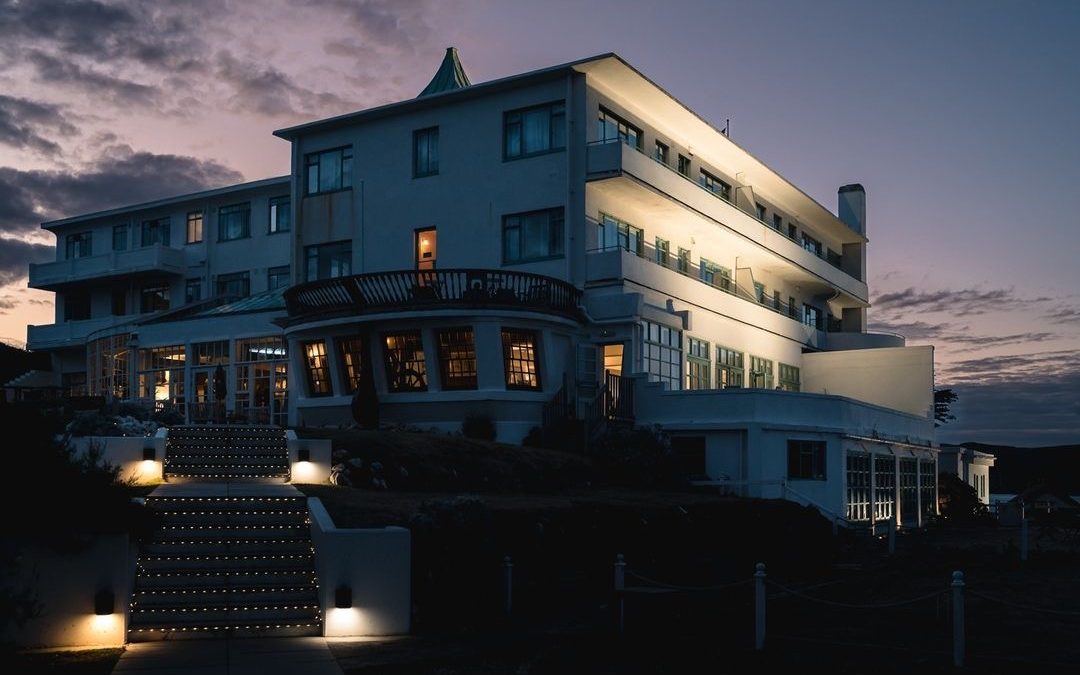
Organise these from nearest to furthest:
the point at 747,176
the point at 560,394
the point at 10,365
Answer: the point at 560,394
the point at 747,176
the point at 10,365

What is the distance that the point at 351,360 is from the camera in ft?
117

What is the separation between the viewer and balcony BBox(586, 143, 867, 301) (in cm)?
3694

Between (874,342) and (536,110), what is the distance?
29.5 metres

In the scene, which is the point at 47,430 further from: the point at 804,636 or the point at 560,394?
the point at 560,394

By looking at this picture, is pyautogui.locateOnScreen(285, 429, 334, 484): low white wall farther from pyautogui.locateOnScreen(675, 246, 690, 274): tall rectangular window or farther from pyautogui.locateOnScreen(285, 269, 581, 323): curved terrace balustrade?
pyautogui.locateOnScreen(675, 246, 690, 274): tall rectangular window

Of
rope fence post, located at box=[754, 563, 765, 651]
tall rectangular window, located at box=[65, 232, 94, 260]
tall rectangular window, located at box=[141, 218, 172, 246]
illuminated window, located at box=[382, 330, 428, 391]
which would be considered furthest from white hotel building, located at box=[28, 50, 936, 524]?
rope fence post, located at box=[754, 563, 765, 651]

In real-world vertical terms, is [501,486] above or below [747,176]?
below

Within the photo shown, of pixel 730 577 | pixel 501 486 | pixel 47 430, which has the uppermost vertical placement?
pixel 47 430

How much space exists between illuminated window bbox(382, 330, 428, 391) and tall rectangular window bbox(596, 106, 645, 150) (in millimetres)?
9469

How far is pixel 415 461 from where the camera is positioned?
2514 cm

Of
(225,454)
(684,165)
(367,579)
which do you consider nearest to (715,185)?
(684,165)

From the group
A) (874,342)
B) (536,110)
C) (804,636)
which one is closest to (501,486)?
(804,636)

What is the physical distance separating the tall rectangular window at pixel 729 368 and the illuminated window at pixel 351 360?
54.9ft

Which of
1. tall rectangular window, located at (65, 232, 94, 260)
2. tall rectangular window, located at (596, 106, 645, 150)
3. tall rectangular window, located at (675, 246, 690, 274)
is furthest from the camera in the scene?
tall rectangular window, located at (65, 232, 94, 260)
